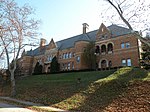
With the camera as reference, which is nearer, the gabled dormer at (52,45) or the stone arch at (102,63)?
the stone arch at (102,63)

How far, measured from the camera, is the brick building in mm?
35719

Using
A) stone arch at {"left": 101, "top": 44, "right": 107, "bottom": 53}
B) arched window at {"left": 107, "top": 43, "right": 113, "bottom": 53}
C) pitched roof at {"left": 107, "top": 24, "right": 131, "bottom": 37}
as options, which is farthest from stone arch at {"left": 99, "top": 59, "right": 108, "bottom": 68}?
A: pitched roof at {"left": 107, "top": 24, "right": 131, "bottom": 37}

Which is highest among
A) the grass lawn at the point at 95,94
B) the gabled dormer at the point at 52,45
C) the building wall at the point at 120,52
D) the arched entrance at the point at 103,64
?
the gabled dormer at the point at 52,45

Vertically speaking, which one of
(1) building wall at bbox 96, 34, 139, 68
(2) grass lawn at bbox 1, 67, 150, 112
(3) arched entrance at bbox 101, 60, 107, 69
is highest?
(1) building wall at bbox 96, 34, 139, 68

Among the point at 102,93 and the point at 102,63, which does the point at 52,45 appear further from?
the point at 102,93

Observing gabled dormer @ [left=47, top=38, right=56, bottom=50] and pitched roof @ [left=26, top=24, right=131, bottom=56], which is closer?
pitched roof @ [left=26, top=24, right=131, bottom=56]

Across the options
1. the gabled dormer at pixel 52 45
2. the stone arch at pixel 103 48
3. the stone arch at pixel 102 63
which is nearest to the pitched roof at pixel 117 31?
the stone arch at pixel 103 48

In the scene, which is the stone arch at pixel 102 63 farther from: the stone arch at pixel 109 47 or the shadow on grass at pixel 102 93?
the shadow on grass at pixel 102 93

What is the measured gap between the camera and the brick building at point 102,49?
1406 inches

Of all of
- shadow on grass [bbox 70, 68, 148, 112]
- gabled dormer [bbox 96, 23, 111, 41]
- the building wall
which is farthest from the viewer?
gabled dormer [bbox 96, 23, 111, 41]

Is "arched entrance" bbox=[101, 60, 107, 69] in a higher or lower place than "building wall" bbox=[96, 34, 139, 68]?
lower

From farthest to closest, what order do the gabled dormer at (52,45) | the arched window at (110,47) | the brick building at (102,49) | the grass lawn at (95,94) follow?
1. the gabled dormer at (52,45)
2. the arched window at (110,47)
3. the brick building at (102,49)
4. the grass lawn at (95,94)

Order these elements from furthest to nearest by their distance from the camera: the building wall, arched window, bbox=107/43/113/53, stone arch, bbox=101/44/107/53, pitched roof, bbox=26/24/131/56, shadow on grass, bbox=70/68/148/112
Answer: stone arch, bbox=101/44/107/53 → arched window, bbox=107/43/113/53 → pitched roof, bbox=26/24/131/56 → the building wall → shadow on grass, bbox=70/68/148/112

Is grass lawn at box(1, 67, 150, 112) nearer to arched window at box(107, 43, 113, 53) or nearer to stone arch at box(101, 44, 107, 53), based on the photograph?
arched window at box(107, 43, 113, 53)
